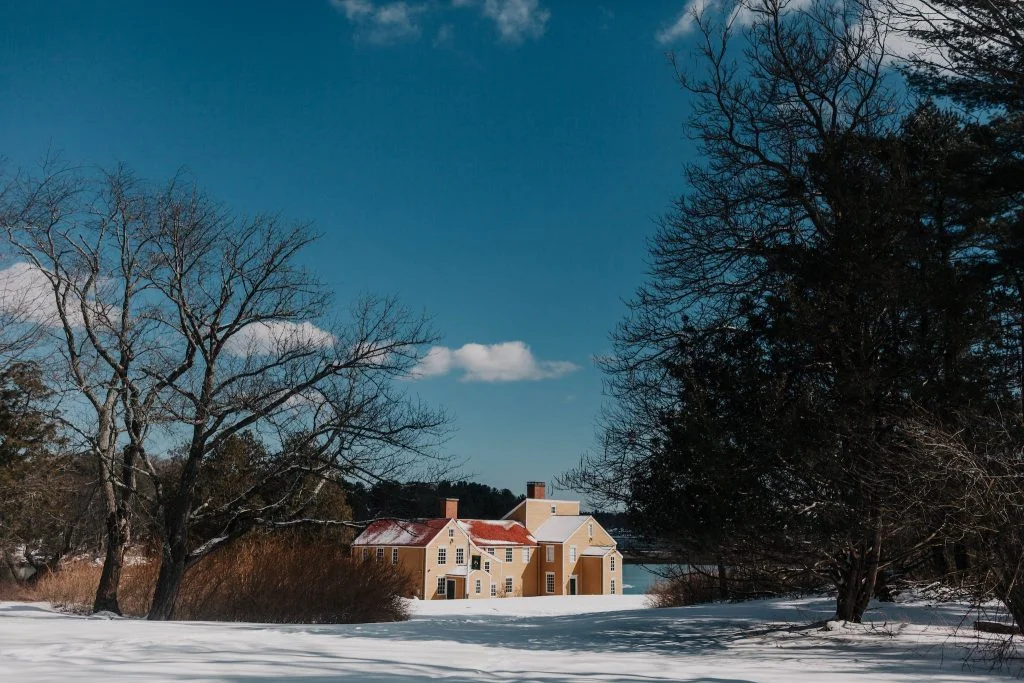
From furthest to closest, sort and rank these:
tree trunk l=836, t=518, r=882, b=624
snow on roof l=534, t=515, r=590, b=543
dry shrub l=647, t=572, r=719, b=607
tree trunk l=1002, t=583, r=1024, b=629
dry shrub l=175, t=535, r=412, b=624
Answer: snow on roof l=534, t=515, r=590, b=543 → dry shrub l=647, t=572, r=719, b=607 → dry shrub l=175, t=535, r=412, b=624 → tree trunk l=836, t=518, r=882, b=624 → tree trunk l=1002, t=583, r=1024, b=629

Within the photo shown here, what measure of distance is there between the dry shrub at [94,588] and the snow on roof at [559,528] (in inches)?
1368

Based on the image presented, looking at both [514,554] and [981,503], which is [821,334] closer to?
[981,503]

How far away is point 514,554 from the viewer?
4872 centimetres

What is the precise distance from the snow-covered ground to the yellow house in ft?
95.6

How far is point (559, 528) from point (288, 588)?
3682cm

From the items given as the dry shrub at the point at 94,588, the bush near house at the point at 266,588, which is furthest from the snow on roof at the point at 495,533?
the dry shrub at the point at 94,588

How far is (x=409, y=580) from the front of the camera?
19.8 metres

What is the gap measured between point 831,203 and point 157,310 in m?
11.9

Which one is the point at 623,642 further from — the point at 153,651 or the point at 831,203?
the point at 831,203

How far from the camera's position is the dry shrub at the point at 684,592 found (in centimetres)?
2052

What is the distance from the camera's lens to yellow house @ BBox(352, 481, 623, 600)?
1700 inches

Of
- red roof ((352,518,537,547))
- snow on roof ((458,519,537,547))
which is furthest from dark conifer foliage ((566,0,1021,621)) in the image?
snow on roof ((458,519,537,547))

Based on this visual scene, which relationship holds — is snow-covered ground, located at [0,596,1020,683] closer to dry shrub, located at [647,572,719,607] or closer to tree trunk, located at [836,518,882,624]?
tree trunk, located at [836,518,882,624]

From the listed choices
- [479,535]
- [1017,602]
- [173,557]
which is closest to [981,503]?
[1017,602]
